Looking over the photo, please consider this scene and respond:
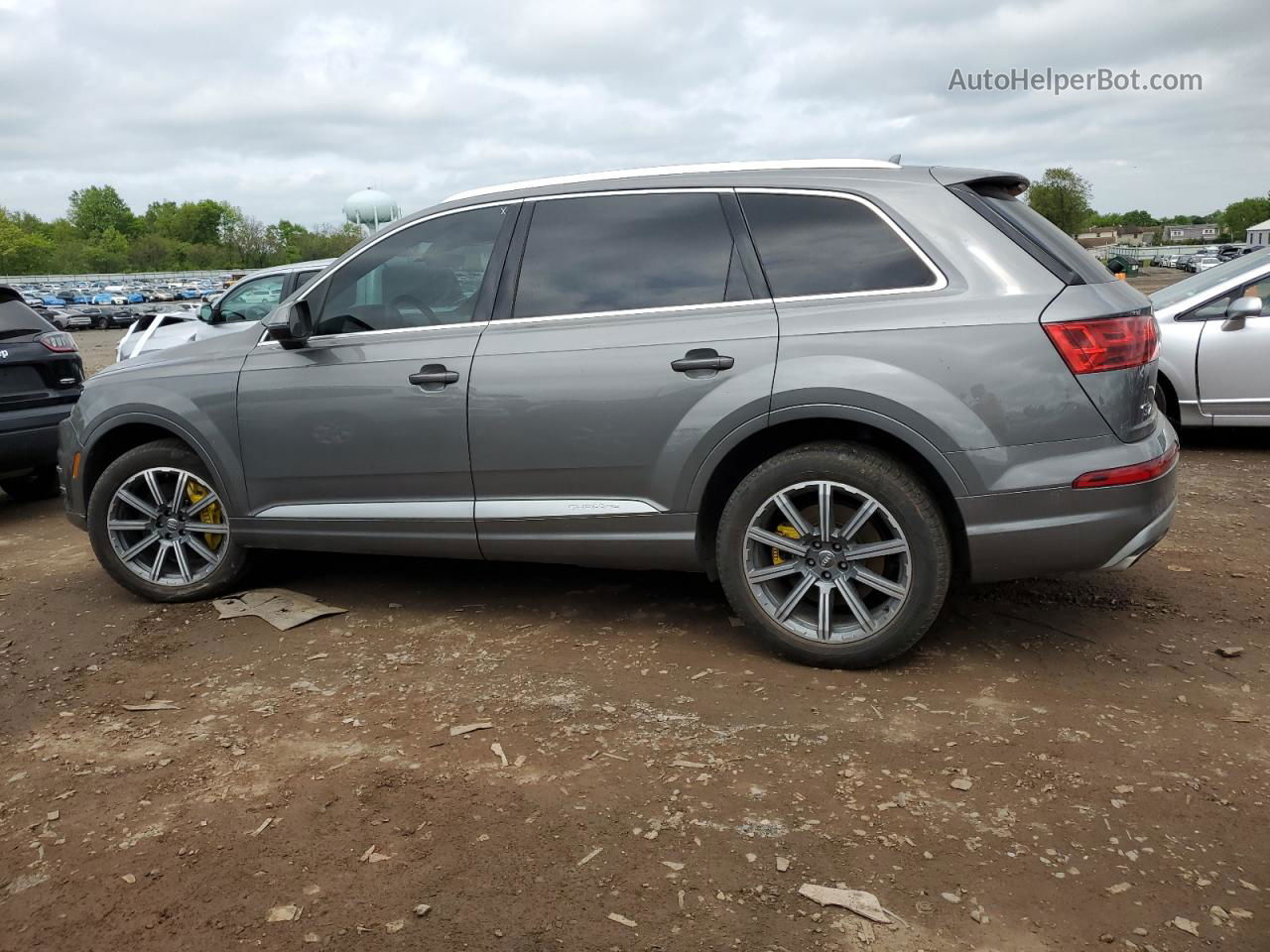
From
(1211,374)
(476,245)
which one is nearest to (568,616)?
(476,245)

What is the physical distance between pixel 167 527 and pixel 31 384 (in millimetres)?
3282

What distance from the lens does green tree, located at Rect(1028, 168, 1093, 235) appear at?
85.1 metres

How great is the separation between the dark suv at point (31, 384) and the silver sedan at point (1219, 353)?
317 inches

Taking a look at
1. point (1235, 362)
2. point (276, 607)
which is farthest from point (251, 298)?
point (1235, 362)

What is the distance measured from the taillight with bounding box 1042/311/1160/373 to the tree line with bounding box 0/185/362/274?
10063 centimetres

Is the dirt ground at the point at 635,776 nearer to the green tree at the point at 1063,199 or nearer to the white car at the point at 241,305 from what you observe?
the white car at the point at 241,305

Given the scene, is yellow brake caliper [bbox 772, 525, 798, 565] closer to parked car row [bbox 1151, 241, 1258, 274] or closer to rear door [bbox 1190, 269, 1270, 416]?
rear door [bbox 1190, 269, 1270, 416]

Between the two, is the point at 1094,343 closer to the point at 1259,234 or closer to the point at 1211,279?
the point at 1211,279

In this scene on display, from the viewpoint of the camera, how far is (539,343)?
170 inches

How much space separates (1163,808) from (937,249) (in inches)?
78.3

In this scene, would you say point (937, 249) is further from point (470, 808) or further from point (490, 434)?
point (470, 808)

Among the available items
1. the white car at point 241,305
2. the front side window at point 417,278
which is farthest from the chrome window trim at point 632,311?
the white car at point 241,305

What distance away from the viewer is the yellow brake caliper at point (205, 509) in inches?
204

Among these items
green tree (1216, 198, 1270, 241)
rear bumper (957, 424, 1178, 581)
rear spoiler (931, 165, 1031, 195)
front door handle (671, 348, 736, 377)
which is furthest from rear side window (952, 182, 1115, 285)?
green tree (1216, 198, 1270, 241)
